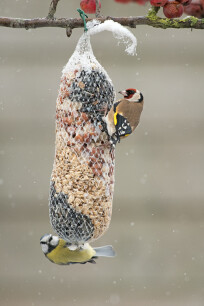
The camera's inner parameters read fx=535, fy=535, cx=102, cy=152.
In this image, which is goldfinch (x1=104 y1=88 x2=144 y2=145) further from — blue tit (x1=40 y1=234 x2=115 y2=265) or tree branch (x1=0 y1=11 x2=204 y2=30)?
blue tit (x1=40 y1=234 x2=115 y2=265)

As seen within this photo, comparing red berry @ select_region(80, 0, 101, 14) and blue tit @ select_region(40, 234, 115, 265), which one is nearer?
red berry @ select_region(80, 0, 101, 14)

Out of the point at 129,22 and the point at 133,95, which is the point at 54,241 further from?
the point at 129,22

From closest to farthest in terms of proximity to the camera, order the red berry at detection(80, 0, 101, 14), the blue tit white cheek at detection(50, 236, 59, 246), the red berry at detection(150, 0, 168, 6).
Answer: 1. the red berry at detection(150, 0, 168, 6)
2. the red berry at detection(80, 0, 101, 14)
3. the blue tit white cheek at detection(50, 236, 59, 246)

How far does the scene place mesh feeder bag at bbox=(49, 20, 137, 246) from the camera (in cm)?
154

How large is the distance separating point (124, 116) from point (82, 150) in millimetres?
170

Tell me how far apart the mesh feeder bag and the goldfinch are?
48mm

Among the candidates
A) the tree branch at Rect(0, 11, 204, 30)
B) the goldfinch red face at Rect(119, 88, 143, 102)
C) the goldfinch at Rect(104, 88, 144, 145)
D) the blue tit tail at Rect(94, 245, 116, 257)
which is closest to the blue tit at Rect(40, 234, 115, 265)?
the blue tit tail at Rect(94, 245, 116, 257)

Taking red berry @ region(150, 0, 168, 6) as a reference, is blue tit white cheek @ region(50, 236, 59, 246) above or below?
below

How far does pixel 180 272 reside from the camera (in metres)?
3.08

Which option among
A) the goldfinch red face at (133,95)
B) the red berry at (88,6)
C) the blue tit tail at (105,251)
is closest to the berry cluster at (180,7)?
the red berry at (88,6)

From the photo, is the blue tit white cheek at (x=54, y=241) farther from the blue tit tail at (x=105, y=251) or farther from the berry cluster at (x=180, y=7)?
the berry cluster at (x=180, y=7)

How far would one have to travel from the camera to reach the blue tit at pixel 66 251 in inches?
64.0

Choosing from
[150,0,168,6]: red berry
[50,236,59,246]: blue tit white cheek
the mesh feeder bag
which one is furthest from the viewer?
[50,236,59,246]: blue tit white cheek

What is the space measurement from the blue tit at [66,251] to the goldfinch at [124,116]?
35 cm
